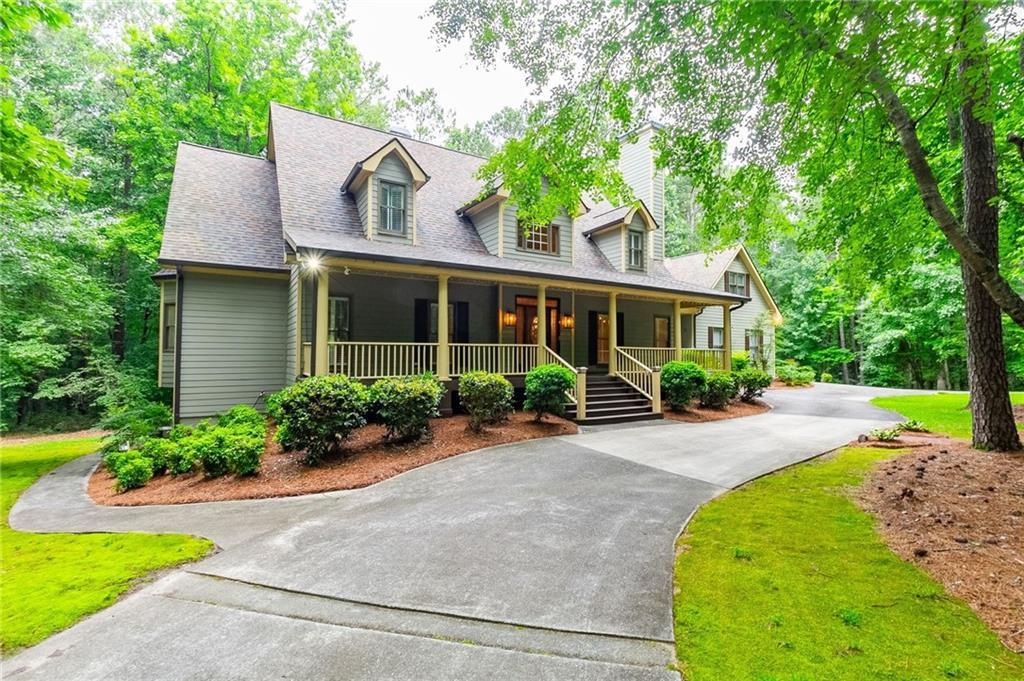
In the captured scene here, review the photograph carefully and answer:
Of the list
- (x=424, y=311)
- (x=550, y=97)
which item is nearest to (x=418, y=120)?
(x=424, y=311)

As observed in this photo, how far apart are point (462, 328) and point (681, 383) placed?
22.0 ft

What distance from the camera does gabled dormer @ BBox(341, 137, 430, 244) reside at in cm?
1212

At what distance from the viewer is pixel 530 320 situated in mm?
15102

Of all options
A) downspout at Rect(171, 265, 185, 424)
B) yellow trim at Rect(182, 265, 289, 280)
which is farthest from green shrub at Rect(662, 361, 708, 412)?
downspout at Rect(171, 265, 185, 424)

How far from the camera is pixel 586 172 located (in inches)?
318

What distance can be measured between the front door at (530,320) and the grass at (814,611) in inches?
402

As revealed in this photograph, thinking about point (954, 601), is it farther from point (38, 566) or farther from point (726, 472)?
point (38, 566)

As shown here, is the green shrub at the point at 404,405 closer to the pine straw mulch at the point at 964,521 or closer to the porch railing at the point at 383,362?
the porch railing at the point at 383,362

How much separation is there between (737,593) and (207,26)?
85.9 feet

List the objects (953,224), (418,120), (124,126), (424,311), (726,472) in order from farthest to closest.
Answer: (418,120) → (124,126) → (424,311) → (726,472) → (953,224)

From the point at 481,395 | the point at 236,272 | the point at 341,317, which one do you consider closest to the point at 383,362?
the point at 341,317

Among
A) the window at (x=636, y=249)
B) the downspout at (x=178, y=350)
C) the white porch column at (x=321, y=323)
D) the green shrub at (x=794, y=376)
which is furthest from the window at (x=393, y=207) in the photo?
the green shrub at (x=794, y=376)

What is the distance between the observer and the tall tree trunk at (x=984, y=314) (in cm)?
698

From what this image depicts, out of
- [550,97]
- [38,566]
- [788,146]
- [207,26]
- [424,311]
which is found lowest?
[38,566]
